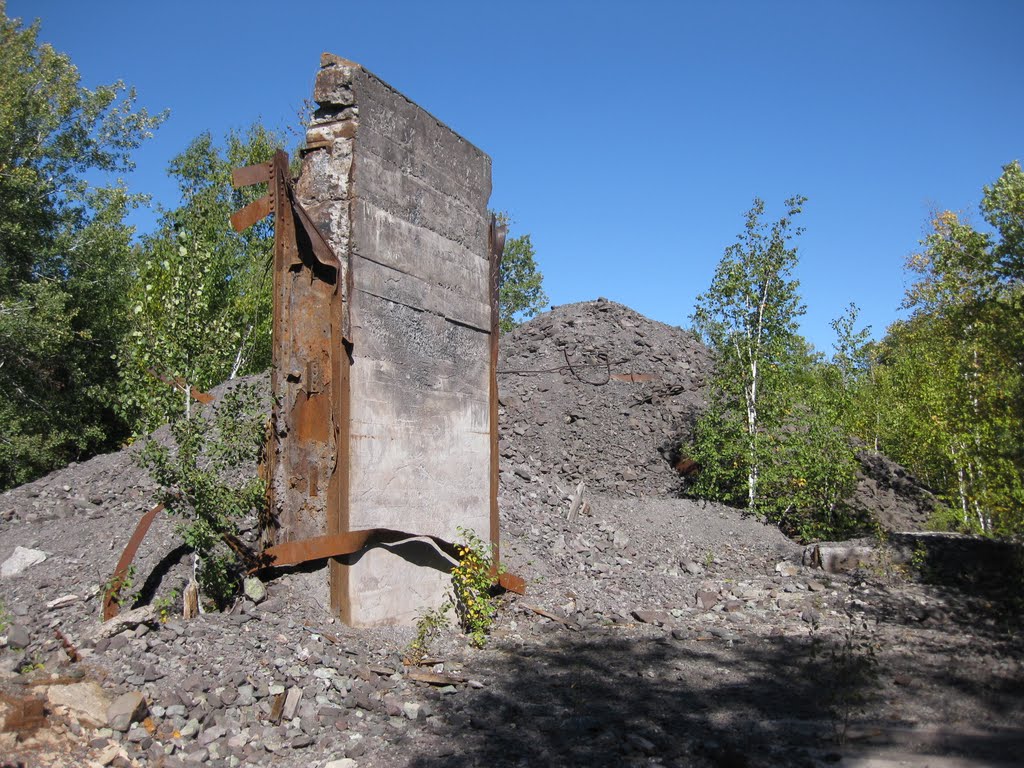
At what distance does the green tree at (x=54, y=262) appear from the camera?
1412 centimetres

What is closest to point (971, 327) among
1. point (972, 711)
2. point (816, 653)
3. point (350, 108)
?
point (816, 653)

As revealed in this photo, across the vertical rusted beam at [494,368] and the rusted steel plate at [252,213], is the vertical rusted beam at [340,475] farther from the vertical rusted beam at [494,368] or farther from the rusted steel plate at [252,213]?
the vertical rusted beam at [494,368]

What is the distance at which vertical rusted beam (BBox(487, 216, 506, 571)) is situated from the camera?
7.46m

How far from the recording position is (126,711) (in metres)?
3.81

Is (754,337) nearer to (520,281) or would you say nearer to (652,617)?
(652,617)

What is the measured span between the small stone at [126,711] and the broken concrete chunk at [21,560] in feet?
8.14

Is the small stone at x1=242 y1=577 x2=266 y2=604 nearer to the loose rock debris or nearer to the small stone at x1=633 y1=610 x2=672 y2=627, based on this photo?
the loose rock debris

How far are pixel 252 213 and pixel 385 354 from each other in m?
1.45

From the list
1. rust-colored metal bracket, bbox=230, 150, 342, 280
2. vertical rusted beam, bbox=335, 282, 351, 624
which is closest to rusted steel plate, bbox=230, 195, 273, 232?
rust-colored metal bracket, bbox=230, 150, 342, 280

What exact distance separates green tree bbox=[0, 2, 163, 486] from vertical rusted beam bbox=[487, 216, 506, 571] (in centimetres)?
887

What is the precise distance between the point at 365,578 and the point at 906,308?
18.8 metres

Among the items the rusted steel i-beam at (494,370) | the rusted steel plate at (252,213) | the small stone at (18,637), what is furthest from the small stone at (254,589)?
the rusted steel plate at (252,213)

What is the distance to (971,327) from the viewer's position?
7.34m

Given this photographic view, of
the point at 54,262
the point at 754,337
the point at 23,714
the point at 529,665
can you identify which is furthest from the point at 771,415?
the point at 54,262
